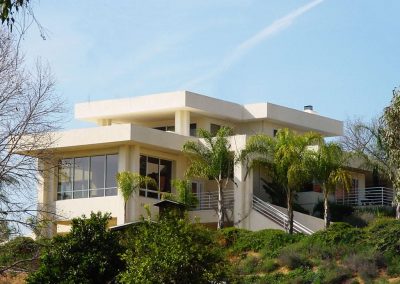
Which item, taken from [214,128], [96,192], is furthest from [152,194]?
[214,128]

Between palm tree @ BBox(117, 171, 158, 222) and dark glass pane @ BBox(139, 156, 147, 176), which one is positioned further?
dark glass pane @ BBox(139, 156, 147, 176)

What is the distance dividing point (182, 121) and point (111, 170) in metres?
4.52

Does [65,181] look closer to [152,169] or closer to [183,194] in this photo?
[152,169]

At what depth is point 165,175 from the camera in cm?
4406

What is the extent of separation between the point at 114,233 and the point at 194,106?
53.3 ft

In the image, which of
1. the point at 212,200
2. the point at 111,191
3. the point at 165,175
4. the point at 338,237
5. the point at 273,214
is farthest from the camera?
the point at 165,175

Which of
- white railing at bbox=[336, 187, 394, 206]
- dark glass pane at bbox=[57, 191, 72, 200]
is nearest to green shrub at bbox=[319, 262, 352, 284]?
white railing at bbox=[336, 187, 394, 206]

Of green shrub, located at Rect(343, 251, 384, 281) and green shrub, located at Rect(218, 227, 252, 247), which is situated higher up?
green shrub, located at Rect(218, 227, 252, 247)

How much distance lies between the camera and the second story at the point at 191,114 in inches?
1769

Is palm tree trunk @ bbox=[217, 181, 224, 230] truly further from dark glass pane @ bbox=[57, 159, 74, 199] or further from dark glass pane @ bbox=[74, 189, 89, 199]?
dark glass pane @ bbox=[57, 159, 74, 199]

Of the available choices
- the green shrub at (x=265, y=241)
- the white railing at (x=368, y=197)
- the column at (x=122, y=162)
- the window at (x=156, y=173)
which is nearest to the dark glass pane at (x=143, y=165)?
the window at (x=156, y=173)

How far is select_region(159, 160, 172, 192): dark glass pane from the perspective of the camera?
144 ft

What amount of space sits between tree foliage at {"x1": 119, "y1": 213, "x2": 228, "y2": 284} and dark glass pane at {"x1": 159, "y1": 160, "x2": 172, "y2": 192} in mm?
16177

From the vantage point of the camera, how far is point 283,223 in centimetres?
4084
